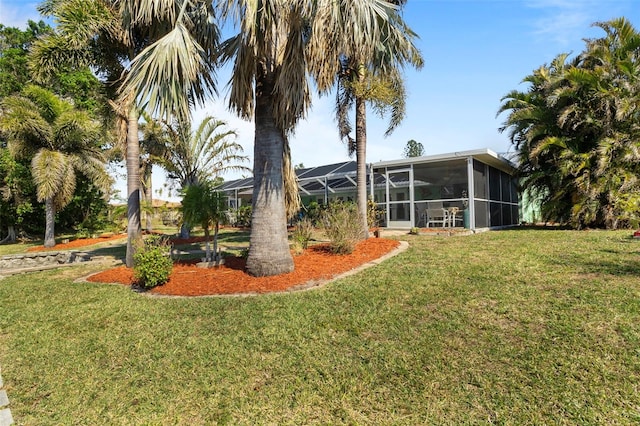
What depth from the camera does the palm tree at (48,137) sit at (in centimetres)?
1301

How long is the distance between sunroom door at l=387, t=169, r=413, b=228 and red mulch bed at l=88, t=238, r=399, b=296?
7.03 meters

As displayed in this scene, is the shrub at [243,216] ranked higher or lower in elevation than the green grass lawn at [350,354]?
higher

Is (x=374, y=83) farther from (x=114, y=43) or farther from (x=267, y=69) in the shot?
(x=114, y=43)

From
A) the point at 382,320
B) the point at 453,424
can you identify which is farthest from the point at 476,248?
the point at 453,424

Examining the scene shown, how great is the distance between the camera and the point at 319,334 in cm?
388

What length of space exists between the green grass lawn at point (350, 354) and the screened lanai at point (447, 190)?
26.9ft

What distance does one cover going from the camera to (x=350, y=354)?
134 inches

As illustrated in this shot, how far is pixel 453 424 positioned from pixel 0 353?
16.6ft

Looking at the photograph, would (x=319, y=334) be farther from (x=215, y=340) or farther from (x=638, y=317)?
(x=638, y=317)

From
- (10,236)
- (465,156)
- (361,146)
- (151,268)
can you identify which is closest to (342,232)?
(361,146)

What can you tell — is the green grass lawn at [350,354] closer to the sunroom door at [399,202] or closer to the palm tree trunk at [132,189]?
the palm tree trunk at [132,189]

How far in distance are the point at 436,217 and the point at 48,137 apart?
17.1 m

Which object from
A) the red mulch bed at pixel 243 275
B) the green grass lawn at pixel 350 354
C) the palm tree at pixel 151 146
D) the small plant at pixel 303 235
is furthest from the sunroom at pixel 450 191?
the palm tree at pixel 151 146

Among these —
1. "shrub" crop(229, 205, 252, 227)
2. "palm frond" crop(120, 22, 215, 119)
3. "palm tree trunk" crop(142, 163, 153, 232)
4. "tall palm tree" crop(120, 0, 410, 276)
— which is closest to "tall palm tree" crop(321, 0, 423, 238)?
"tall palm tree" crop(120, 0, 410, 276)
